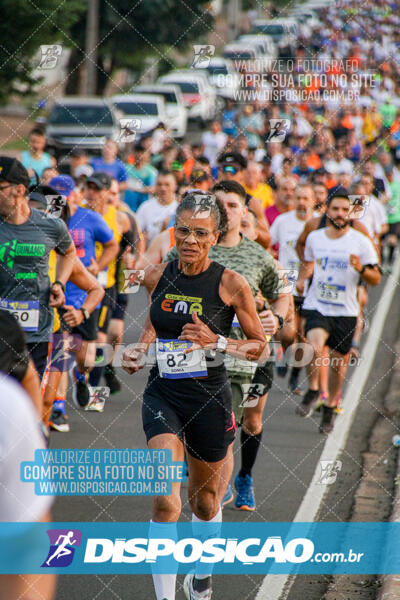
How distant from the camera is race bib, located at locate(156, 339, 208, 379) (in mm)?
5734

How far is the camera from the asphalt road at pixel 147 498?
20.3ft

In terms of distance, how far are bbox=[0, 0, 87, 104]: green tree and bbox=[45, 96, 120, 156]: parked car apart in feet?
19.9

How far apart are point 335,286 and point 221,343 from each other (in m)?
4.26

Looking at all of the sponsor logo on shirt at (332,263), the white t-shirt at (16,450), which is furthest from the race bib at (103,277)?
the white t-shirt at (16,450)

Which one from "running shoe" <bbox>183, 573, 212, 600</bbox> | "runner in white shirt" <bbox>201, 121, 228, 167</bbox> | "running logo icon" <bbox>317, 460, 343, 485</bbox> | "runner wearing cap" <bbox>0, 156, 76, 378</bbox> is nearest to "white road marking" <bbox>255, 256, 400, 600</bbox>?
"running logo icon" <bbox>317, 460, 343, 485</bbox>

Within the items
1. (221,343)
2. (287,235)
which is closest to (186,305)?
(221,343)

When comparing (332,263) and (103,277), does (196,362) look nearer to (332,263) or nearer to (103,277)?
(332,263)

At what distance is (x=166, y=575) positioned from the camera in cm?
553

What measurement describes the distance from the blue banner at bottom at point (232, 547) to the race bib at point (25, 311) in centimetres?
116

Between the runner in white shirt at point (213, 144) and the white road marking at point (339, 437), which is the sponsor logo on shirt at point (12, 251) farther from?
the runner in white shirt at point (213, 144)

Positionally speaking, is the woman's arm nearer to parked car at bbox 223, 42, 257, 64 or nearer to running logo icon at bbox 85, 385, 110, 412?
running logo icon at bbox 85, 385, 110, 412

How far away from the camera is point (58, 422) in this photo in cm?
946

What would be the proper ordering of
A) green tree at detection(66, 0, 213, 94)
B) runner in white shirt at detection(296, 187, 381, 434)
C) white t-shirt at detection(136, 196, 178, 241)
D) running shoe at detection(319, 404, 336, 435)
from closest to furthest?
1. running shoe at detection(319, 404, 336, 435)
2. runner in white shirt at detection(296, 187, 381, 434)
3. white t-shirt at detection(136, 196, 178, 241)
4. green tree at detection(66, 0, 213, 94)

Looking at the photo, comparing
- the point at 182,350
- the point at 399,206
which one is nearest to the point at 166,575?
the point at 182,350
